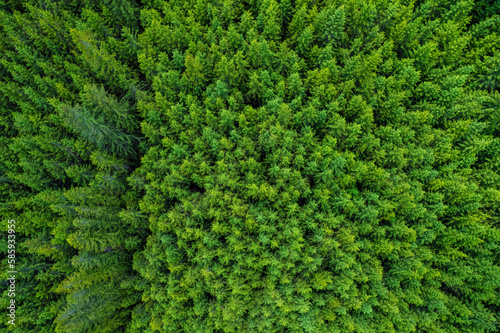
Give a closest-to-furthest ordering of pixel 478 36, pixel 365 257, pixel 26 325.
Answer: pixel 365 257, pixel 26 325, pixel 478 36

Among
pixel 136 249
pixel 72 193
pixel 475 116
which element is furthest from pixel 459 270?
pixel 72 193

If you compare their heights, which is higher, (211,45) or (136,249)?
(211,45)

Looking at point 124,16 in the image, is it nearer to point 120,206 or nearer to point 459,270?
point 120,206

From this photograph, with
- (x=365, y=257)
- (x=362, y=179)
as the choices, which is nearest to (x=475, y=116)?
(x=362, y=179)

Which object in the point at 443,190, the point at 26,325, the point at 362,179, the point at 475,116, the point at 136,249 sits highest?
the point at 475,116

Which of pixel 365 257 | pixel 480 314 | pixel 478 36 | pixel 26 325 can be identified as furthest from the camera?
pixel 478 36

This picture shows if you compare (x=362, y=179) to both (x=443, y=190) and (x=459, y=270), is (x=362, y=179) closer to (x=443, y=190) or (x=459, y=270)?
(x=443, y=190)

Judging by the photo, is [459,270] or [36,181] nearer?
[459,270]
